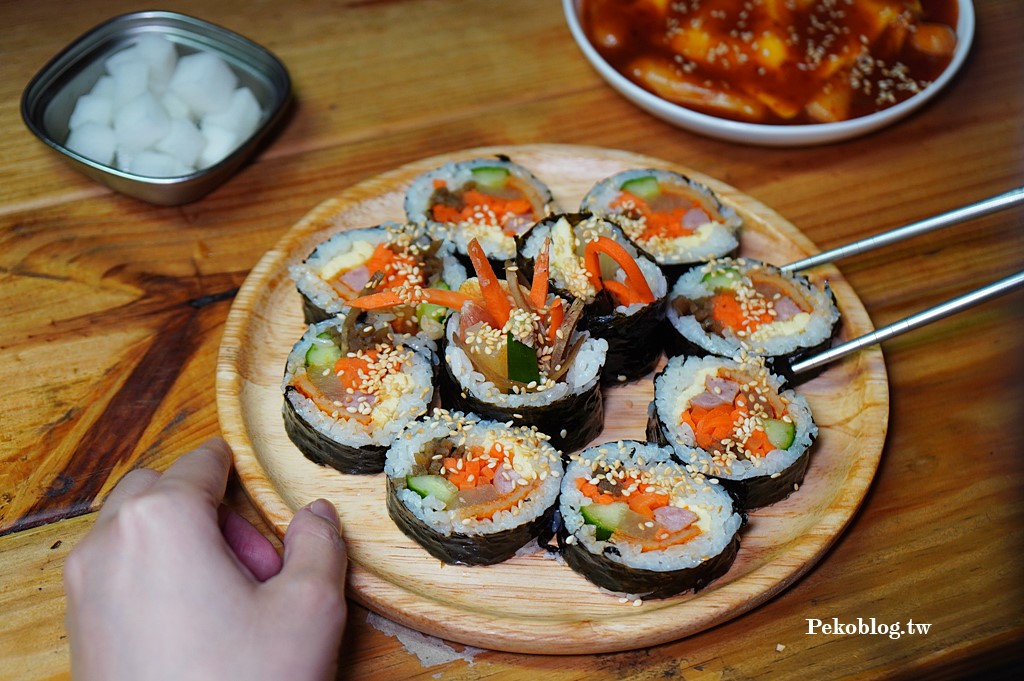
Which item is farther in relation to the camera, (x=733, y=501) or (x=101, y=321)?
(x=101, y=321)

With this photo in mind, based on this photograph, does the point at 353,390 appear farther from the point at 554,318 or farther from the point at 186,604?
the point at 186,604

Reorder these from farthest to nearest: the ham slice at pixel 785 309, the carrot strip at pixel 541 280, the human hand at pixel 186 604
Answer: the ham slice at pixel 785 309 < the carrot strip at pixel 541 280 < the human hand at pixel 186 604

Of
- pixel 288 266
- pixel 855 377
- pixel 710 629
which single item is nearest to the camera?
pixel 710 629

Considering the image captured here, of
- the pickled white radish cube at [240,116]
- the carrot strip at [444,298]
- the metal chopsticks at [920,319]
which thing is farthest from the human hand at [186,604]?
the pickled white radish cube at [240,116]

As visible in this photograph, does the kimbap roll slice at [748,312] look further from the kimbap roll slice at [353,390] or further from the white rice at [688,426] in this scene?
the kimbap roll slice at [353,390]

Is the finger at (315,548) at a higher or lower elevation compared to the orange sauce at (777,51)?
lower

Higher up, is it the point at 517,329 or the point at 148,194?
the point at 517,329

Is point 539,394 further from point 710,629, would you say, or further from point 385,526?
point 710,629

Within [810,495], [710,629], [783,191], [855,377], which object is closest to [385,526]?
[710,629]
